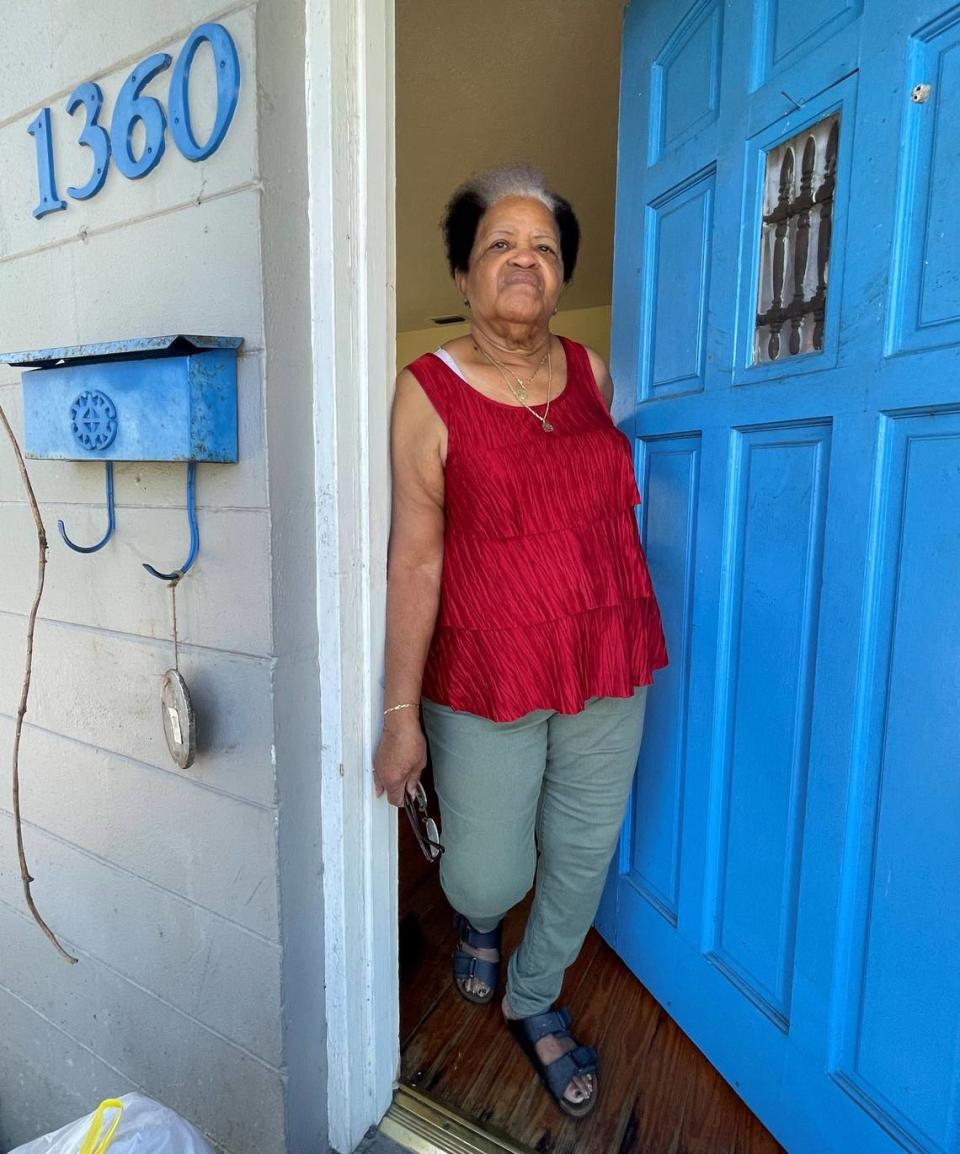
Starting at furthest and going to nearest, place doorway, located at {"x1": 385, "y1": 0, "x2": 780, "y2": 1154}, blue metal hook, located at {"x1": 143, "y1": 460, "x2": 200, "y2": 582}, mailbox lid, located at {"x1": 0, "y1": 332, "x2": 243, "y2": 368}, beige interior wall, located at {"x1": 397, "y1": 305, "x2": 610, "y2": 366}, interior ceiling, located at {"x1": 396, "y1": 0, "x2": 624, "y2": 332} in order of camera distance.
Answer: beige interior wall, located at {"x1": 397, "y1": 305, "x2": 610, "y2": 366}, interior ceiling, located at {"x1": 396, "y1": 0, "x2": 624, "y2": 332}, doorway, located at {"x1": 385, "y1": 0, "x2": 780, "y2": 1154}, blue metal hook, located at {"x1": 143, "y1": 460, "x2": 200, "y2": 582}, mailbox lid, located at {"x1": 0, "y1": 332, "x2": 243, "y2": 368}

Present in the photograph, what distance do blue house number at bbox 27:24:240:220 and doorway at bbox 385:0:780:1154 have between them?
107 centimetres

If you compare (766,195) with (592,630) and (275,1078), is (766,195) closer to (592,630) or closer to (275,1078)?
(592,630)

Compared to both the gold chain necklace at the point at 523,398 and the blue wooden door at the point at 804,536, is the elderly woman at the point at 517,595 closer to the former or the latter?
the gold chain necklace at the point at 523,398

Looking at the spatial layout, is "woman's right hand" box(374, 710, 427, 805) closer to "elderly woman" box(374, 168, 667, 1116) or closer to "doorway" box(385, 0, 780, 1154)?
"elderly woman" box(374, 168, 667, 1116)

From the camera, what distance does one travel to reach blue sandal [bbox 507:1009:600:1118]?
122 centimetres

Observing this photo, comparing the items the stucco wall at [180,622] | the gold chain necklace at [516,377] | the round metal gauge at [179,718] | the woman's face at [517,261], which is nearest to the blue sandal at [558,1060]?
the stucco wall at [180,622]

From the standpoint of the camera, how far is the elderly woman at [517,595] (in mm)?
1084

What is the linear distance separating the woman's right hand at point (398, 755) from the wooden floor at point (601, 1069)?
65cm

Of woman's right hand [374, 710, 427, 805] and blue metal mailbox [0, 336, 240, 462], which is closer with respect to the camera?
blue metal mailbox [0, 336, 240, 462]

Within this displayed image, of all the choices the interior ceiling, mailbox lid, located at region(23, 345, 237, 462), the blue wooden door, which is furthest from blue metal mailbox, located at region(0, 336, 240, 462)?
the interior ceiling

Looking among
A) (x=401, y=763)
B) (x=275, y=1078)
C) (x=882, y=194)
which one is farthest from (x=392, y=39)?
(x=275, y=1078)

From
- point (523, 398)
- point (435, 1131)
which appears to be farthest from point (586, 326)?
point (435, 1131)

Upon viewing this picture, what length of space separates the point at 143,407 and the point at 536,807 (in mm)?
948

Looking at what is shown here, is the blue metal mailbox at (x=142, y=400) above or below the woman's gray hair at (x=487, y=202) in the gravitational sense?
below
